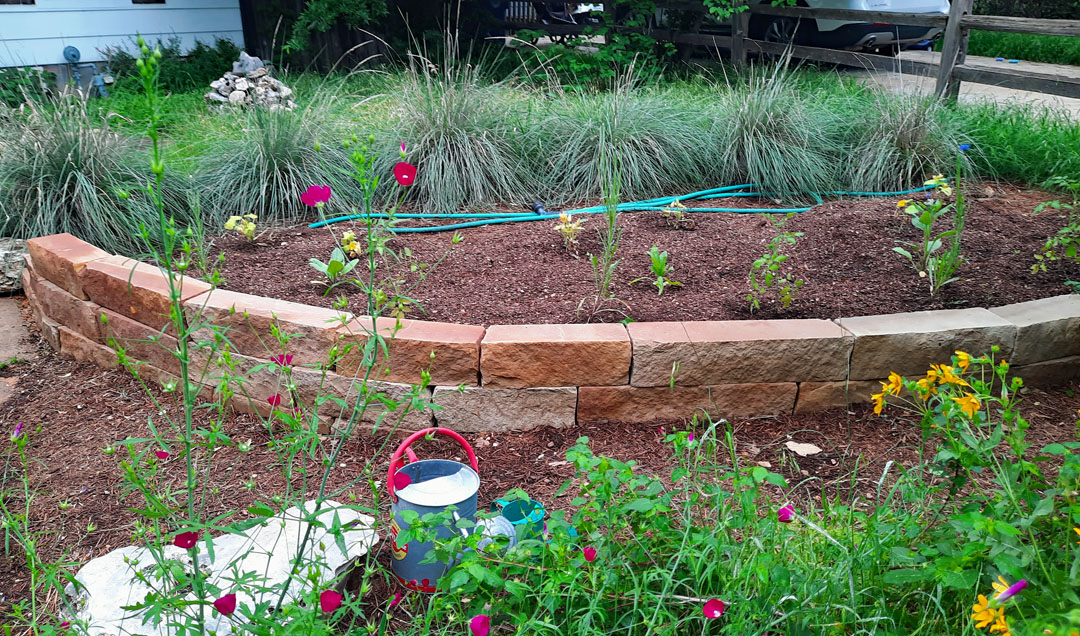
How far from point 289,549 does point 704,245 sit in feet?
7.05

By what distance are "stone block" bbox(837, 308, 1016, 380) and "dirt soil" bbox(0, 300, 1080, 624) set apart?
0.18 metres

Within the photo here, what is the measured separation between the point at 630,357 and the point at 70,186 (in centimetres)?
271

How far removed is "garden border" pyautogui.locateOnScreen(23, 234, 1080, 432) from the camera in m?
2.38

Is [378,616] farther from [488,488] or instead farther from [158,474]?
[158,474]

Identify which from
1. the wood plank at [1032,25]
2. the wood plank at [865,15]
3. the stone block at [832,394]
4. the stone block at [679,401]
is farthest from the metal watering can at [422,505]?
the wood plank at [865,15]

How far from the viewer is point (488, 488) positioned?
2.26 meters

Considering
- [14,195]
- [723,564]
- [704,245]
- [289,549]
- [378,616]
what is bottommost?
[378,616]

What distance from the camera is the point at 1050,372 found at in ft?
8.79

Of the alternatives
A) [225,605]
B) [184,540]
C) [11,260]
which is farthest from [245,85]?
[225,605]

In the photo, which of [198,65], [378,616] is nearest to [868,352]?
[378,616]

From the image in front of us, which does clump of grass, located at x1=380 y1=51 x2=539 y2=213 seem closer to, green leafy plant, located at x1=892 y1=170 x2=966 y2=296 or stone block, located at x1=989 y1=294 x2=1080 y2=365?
green leafy plant, located at x1=892 y1=170 x2=966 y2=296

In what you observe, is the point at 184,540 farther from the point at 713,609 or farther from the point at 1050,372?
the point at 1050,372

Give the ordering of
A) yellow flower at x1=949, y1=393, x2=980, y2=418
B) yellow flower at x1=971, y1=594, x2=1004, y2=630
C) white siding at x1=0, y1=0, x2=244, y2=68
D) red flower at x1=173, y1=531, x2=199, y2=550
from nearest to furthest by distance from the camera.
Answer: yellow flower at x1=971, y1=594, x2=1004, y2=630
red flower at x1=173, y1=531, x2=199, y2=550
yellow flower at x1=949, y1=393, x2=980, y2=418
white siding at x1=0, y1=0, x2=244, y2=68

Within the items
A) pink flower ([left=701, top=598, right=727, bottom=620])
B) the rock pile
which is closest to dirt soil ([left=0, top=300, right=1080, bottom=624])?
pink flower ([left=701, top=598, right=727, bottom=620])
